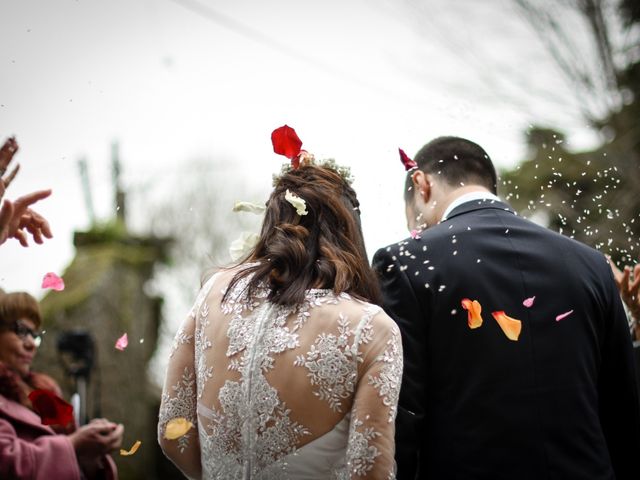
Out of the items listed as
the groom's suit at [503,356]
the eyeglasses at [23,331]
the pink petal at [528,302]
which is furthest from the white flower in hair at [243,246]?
the eyeglasses at [23,331]

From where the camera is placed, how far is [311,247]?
2.21 meters

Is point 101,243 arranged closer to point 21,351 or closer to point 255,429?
point 21,351

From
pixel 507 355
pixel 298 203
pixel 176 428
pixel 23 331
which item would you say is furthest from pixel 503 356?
pixel 23 331

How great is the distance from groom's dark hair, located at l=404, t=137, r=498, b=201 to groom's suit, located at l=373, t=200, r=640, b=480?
12.9 inches

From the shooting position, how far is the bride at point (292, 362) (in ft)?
6.59

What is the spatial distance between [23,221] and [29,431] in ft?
3.00

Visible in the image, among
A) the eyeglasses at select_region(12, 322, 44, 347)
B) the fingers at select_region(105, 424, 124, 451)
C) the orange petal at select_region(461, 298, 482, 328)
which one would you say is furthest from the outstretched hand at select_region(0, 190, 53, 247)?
the orange petal at select_region(461, 298, 482, 328)

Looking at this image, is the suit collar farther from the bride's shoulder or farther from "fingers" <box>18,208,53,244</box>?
"fingers" <box>18,208,53,244</box>

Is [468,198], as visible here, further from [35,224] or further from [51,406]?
[51,406]

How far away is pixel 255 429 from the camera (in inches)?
80.1

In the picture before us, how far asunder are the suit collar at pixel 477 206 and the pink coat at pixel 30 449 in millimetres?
1768

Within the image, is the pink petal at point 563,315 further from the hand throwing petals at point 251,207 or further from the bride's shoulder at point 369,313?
the hand throwing petals at point 251,207

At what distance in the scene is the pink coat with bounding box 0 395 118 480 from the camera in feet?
8.68

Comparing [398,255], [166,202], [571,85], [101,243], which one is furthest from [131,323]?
[398,255]
